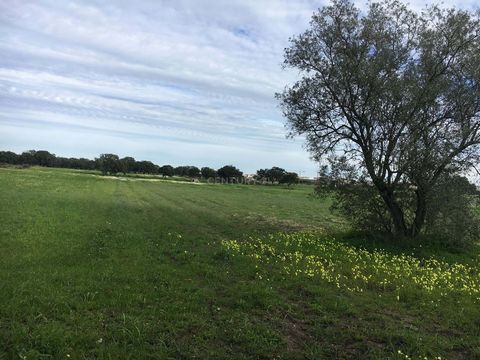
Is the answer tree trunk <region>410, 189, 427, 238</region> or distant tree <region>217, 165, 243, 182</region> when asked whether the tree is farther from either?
distant tree <region>217, 165, 243, 182</region>

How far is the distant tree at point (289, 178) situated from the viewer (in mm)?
161375

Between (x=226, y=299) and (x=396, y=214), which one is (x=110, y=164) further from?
(x=226, y=299)

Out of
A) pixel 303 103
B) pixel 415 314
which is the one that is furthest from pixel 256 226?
pixel 415 314

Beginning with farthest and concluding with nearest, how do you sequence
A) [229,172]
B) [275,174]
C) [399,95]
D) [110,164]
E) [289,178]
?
1. [229,172]
2. [110,164]
3. [275,174]
4. [289,178]
5. [399,95]

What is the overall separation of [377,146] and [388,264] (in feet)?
24.8

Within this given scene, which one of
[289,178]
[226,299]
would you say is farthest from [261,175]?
[226,299]

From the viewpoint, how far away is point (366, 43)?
72.4 feet

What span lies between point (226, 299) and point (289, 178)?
499 ft

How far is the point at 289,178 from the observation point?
16200 cm

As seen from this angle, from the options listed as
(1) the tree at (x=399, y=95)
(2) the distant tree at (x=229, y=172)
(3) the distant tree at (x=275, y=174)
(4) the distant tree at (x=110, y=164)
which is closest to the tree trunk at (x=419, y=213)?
(1) the tree at (x=399, y=95)

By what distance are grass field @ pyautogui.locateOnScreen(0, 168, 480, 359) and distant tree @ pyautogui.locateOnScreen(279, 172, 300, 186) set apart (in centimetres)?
14164

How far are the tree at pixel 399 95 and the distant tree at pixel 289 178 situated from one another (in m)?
137

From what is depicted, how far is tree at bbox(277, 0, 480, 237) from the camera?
67.7ft

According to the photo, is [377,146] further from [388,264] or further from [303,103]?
[388,264]
